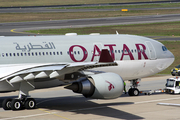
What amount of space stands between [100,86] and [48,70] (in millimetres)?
3739

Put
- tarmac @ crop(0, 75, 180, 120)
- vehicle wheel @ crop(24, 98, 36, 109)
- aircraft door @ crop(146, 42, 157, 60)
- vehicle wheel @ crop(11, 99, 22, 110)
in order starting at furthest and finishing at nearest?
aircraft door @ crop(146, 42, 157, 60) → vehicle wheel @ crop(24, 98, 36, 109) → vehicle wheel @ crop(11, 99, 22, 110) → tarmac @ crop(0, 75, 180, 120)

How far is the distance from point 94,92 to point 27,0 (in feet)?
547

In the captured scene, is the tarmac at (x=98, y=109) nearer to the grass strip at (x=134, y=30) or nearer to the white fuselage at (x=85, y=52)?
the white fuselage at (x=85, y=52)

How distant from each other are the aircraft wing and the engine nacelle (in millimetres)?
1138

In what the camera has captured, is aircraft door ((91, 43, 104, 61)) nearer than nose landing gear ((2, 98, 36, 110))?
No

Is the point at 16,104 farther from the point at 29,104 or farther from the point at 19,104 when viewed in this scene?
the point at 29,104

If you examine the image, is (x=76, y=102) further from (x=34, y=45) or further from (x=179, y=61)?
(x=179, y=61)

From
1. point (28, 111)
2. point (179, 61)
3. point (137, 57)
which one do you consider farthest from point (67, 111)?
point (179, 61)

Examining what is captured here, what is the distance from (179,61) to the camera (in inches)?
2360

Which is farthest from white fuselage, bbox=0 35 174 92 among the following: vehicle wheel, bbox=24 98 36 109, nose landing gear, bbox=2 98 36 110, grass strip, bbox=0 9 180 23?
grass strip, bbox=0 9 180 23

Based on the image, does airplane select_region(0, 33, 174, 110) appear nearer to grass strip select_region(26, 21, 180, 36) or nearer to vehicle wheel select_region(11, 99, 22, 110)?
vehicle wheel select_region(11, 99, 22, 110)

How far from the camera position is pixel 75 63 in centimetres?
2300

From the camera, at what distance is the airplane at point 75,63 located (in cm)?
2422

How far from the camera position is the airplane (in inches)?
953
